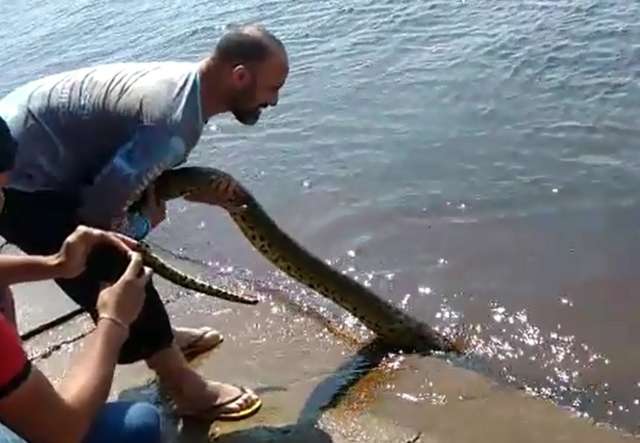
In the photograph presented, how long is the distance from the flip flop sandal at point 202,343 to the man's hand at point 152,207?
3.23ft

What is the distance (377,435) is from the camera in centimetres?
399

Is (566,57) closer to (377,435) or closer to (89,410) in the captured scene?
(377,435)

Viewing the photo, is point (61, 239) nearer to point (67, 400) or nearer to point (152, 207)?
point (152, 207)

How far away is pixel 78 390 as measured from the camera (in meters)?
2.47

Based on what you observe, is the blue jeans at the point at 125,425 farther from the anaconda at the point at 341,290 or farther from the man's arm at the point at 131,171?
the anaconda at the point at 341,290

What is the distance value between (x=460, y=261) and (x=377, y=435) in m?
1.92

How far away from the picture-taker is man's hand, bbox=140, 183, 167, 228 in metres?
3.81

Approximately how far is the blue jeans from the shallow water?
2.00 metres

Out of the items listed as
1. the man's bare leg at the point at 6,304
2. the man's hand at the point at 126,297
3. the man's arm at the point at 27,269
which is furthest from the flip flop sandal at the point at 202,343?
the man's hand at the point at 126,297

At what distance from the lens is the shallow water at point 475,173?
506 centimetres

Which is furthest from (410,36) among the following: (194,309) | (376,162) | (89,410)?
(89,410)

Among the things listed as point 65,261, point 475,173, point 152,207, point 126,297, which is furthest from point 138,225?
point 475,173

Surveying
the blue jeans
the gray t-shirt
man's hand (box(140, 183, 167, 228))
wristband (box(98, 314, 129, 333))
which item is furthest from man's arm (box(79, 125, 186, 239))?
wristband (box(98, 314, 129, 333))

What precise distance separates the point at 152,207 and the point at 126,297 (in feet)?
3.78
